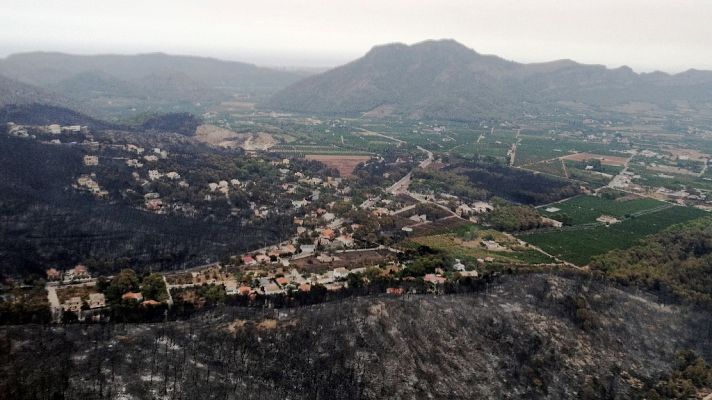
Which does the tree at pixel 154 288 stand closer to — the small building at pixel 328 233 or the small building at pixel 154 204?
the small building at pixel 328 233

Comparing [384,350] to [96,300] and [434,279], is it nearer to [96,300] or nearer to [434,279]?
[434,279]

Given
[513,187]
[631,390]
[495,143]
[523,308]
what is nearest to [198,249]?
[523,308]

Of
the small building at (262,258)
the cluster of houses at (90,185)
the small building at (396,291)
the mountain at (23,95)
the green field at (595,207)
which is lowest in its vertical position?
the small building at (262,258)

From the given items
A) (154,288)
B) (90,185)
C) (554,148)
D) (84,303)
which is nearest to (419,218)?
(154,288)

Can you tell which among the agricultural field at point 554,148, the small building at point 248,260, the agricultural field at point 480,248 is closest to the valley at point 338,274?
the agricultural field at point 480,248

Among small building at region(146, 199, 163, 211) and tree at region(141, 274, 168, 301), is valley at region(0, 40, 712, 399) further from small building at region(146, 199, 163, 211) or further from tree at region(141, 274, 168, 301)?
small building at region(146, 199, 163, 211)

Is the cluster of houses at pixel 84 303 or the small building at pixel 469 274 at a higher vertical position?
the small building at pixel 469 274
